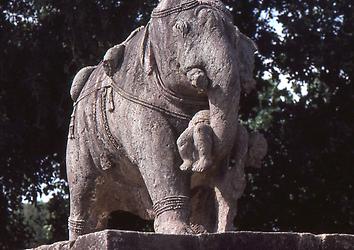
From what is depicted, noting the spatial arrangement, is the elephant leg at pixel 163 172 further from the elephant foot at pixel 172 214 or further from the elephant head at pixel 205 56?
the elephant head at pixel 205 56

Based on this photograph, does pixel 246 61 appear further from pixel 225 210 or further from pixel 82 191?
pixel 82 191

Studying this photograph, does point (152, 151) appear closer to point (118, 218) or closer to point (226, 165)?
point (226, 165)

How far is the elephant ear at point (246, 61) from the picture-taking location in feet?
21.2

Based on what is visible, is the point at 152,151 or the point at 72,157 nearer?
the point at 152,151

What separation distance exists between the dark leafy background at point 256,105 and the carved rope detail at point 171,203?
21.9 ft

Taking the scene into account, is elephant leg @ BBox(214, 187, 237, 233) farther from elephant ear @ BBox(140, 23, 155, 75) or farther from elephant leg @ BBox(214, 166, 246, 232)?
elephant ear @ BBox(140, 23, 155, 75)

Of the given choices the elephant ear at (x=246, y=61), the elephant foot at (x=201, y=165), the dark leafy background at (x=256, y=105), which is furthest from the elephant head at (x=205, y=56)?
the dark leafy background at (x=256, y=105)

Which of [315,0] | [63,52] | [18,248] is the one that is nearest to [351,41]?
[315,0]

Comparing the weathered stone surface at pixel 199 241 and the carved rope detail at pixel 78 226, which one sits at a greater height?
the carved rope detail at pixel 78 226

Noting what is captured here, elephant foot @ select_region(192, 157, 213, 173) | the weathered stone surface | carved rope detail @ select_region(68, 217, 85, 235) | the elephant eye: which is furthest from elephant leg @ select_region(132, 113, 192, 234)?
carved rope detail @ select_region(68, 217, 85, 235)

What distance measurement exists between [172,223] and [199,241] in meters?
0.70

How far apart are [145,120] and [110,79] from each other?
0.45 meters

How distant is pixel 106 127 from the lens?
6840 millimetres

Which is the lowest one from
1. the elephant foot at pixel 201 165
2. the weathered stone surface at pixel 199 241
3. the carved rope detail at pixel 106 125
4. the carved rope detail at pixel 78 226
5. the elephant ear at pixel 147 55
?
the weathered stone surface at pixel 199 241
